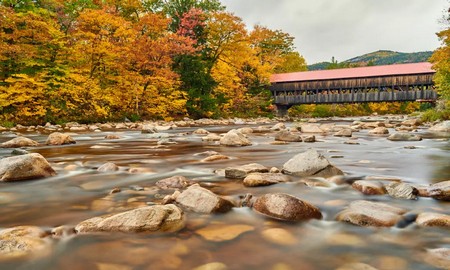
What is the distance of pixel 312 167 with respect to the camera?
13.1ft

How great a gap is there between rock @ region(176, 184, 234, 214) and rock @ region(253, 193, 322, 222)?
291 millimetres

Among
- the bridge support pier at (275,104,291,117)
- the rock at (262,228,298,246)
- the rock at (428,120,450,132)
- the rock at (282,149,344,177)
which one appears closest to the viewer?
the rock at (262,228,298,246)

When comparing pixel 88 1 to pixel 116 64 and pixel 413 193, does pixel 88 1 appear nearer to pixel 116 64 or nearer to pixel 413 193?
pixel 116 64

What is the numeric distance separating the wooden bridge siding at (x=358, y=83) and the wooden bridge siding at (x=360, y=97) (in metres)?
0.91

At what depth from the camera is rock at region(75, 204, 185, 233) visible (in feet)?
7.32

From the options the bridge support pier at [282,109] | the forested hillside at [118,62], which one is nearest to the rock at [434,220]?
the forested hillside at [118,62]

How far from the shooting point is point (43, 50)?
1923 centimetres

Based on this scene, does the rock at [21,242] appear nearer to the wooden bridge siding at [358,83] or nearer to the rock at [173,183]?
the rock at [173,183]

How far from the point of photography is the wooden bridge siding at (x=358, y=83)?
122ft

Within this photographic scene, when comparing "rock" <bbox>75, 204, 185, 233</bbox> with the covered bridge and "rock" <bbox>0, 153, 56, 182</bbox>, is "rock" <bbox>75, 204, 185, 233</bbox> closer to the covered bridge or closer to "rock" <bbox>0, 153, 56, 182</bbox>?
"rock" <bbox>0, 153, 56, 182</bbox>

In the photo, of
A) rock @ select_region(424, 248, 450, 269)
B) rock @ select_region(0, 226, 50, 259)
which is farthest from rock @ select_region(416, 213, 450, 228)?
rock @ select_region(0, 226, 50, 259)

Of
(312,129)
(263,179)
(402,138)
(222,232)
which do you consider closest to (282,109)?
(312,129)

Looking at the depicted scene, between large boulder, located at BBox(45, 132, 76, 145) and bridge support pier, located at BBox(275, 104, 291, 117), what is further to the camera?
bridge support pier, located at BBox(275, 104, 291, 117)

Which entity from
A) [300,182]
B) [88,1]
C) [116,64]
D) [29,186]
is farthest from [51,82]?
[300,182]
